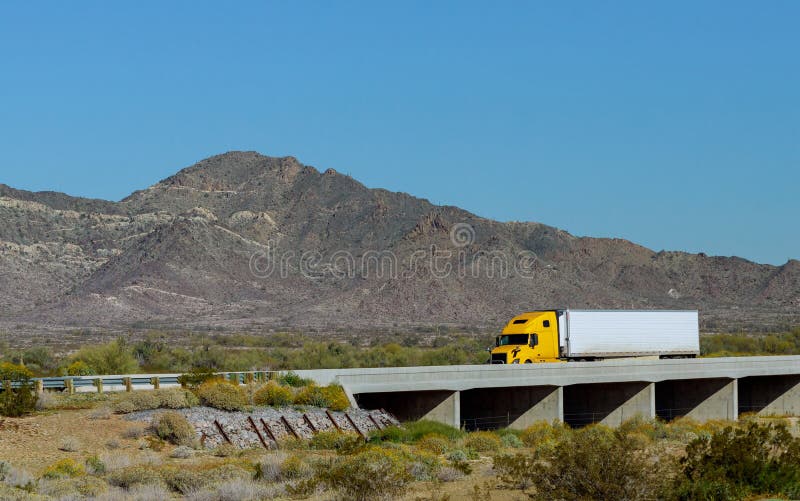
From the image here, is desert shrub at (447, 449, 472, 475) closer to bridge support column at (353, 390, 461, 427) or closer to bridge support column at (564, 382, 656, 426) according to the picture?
bridge support column at (353, 390, 461, 427)

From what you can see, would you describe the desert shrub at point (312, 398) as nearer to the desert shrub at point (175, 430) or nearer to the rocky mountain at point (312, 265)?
the desert shrub at point (175, 430)

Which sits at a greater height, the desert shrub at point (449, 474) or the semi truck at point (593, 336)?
the semi truck at point (593, 336)

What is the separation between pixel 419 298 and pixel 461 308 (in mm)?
5322

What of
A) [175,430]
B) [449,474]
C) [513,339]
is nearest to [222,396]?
[175,430]

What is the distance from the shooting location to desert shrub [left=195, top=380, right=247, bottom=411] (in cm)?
3081

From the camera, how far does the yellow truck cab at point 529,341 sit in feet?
140

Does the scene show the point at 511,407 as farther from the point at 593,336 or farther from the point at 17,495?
the point at 17,495

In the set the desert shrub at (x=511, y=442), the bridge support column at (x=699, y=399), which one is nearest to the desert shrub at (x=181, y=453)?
the desert shrub at (x=511, y=442)

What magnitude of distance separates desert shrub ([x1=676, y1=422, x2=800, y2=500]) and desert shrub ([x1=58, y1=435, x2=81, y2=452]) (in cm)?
1389

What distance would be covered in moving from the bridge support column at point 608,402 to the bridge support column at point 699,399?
339 cm

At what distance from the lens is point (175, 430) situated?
27609mm

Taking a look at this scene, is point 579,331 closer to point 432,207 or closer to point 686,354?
point 686,354

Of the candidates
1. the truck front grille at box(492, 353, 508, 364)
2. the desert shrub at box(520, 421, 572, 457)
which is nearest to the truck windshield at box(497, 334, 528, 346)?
the truck front grille at box(492, 353, 508, 364)

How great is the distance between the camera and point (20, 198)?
527ft
